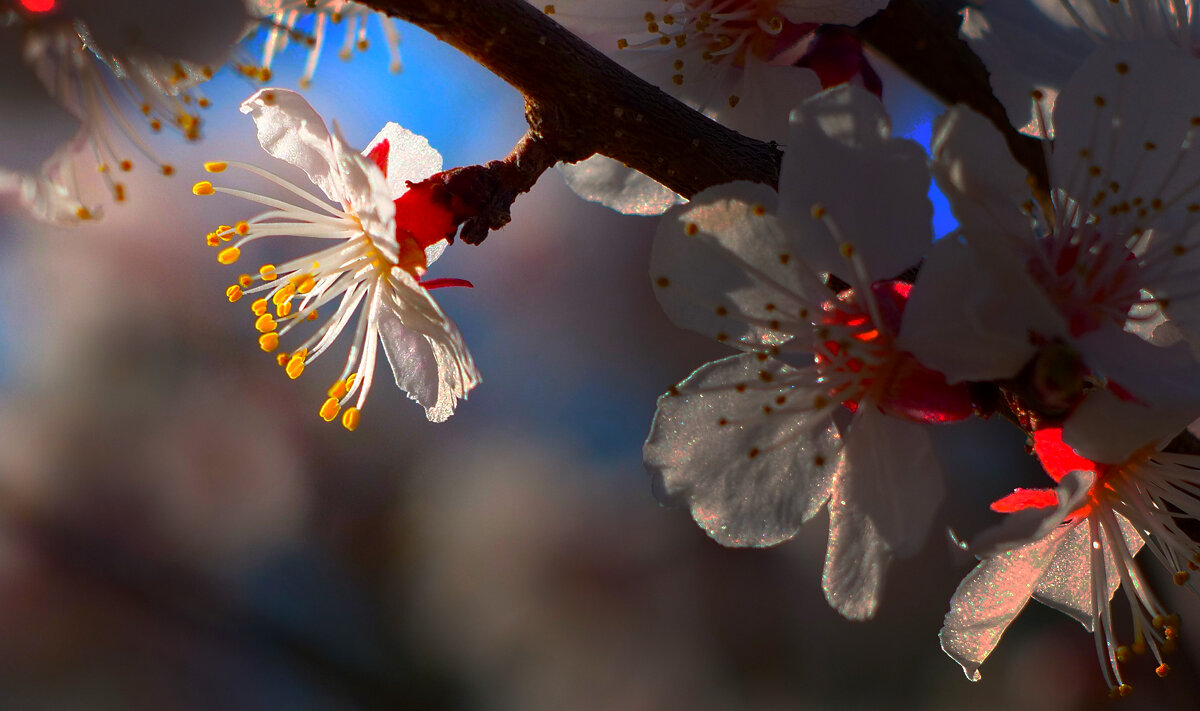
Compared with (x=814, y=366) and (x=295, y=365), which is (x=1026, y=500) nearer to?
(x=814, y=366)

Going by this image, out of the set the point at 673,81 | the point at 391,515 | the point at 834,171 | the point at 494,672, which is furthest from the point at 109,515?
the point at 834,171

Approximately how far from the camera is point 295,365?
54 centimetres

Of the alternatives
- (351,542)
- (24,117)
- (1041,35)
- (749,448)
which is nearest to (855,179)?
(749,448)

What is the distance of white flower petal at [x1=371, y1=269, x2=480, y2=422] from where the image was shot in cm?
51

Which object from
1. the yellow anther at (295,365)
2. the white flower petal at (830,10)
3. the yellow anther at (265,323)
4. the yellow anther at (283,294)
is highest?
the white flower petal at (830,10)

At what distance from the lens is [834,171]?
0.39 meters

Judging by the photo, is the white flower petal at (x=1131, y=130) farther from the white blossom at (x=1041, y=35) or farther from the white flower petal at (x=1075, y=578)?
the white flower petal at (x=1075, y=578)

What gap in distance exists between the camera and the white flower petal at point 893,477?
1.33 feet

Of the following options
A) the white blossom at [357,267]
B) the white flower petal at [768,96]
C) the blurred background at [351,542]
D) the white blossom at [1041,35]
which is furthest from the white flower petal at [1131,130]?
the blurred background at [351,542]

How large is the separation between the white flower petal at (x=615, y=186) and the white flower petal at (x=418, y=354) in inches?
6.2

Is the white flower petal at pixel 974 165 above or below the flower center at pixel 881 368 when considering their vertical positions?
above

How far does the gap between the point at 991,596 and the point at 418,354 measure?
394 mm

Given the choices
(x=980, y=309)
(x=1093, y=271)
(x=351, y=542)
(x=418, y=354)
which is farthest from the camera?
(x=351, y=542)

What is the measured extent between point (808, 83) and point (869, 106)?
236mm
